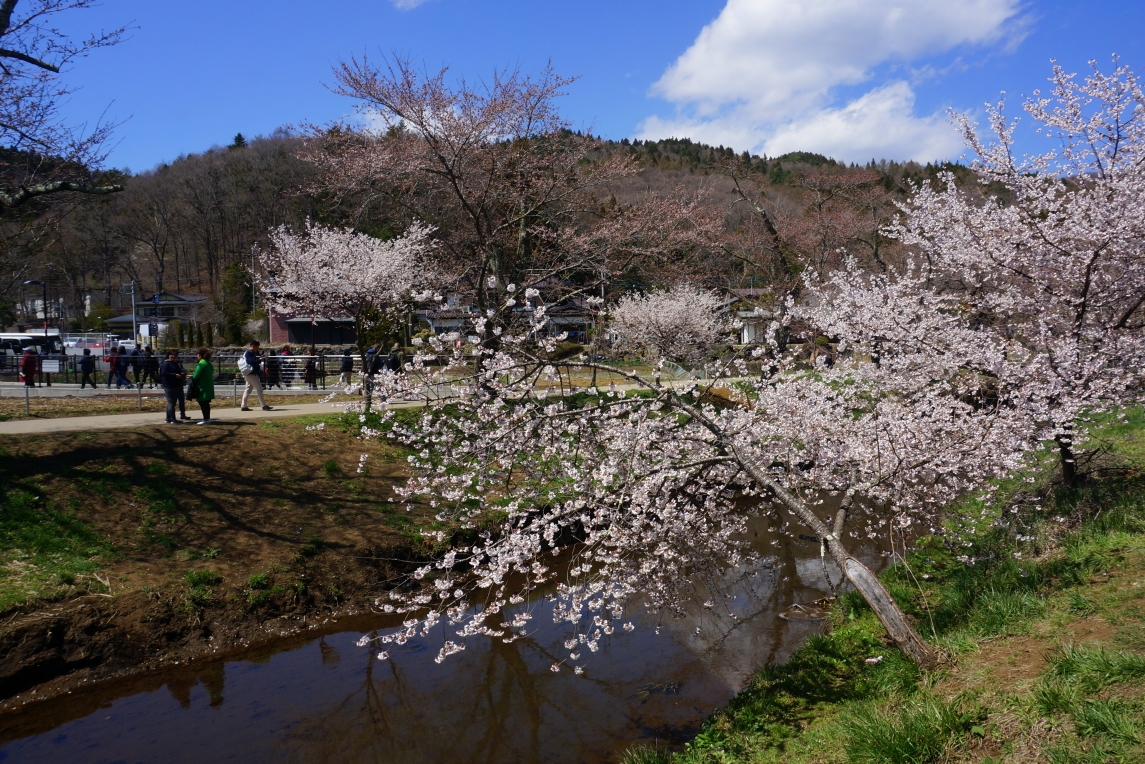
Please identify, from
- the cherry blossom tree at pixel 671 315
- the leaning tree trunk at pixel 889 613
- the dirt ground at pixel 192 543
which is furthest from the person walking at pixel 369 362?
the cherry blossom tree at pixel 671 315

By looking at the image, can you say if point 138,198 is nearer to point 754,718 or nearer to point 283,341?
point 283,341

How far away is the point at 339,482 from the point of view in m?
12.9

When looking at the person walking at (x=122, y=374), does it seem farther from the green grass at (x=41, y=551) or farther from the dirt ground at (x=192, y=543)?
the green grass at (x=41, y=551)

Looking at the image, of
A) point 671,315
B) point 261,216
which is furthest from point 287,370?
point 261,216

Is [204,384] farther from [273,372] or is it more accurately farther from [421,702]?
[421,702]

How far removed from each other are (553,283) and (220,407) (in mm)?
8840

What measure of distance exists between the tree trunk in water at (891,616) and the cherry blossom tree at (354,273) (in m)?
11.3

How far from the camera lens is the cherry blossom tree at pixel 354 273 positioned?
17.4 m

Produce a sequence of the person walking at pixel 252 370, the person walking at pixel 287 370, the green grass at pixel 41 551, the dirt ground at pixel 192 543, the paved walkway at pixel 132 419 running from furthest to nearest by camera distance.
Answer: the person walking at pixel 287 370 < the person walking at pixel 252 370 < the paved walkway at pixel 132 419 < the green grass at pixel 41 551 < the dirt ground at pixel 192 543

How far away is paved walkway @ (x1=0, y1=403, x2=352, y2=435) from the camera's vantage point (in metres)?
12.6

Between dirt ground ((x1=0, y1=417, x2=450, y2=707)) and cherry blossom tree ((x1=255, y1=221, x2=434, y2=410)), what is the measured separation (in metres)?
2.55

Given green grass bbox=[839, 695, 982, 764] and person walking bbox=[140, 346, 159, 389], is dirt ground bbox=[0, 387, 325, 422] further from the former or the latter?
green grass bbox=[839, 695, 982, 764]

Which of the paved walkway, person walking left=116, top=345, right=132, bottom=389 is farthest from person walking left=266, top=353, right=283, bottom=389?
the paved walkway

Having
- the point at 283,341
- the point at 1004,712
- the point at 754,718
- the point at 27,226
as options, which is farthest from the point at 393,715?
the point at 283,341
